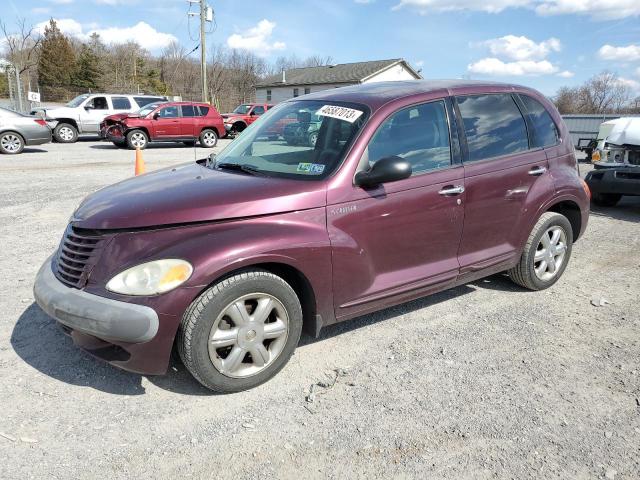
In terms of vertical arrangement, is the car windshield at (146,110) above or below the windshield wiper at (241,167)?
above

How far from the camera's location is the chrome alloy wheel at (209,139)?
19.5 meters

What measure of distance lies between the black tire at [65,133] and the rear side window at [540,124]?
1955cm

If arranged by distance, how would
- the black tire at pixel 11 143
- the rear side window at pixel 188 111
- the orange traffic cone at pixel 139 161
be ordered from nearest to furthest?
1. the orange traffic cone at pixel 139 161
2. the black tire at pixel 11 143
3. the rear side window at pixel 188 111

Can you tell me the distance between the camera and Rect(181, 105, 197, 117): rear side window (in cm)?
1903

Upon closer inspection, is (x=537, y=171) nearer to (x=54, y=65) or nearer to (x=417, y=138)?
(x=417, y=138)

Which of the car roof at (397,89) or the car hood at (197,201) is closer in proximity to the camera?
the car hood at (197,201)

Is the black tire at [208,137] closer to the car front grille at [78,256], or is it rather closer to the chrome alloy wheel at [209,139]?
the chrome alloy wheel at [209,139]

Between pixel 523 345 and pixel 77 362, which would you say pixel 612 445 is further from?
pixel 77 362

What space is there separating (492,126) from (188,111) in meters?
16.7

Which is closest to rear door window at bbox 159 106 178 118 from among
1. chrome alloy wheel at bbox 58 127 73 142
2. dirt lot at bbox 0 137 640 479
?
chrome alloy wheel at bbox 58 127 73 142

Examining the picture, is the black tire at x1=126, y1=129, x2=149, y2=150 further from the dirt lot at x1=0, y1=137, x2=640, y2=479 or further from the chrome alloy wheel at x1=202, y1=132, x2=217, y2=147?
the dirt lot at x1=0, y1=137, x2=640, y2=479

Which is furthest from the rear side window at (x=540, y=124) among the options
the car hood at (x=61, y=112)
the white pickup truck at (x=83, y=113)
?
the car hood at (x=61, y=112)

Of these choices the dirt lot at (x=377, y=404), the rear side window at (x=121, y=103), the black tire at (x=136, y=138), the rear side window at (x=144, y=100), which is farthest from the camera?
the rear side window at (x=144, y=100)

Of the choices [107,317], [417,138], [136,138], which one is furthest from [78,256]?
[136,138]
